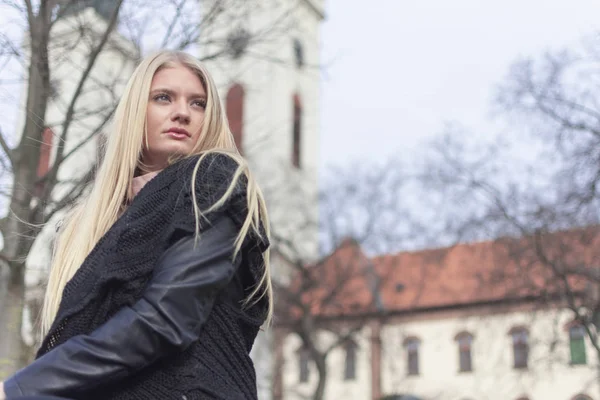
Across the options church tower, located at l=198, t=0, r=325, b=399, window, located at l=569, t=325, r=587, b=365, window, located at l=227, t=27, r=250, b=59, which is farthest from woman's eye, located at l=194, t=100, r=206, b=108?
window, located at l=569, t=325, r=587, b=365

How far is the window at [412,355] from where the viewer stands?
41128 mm

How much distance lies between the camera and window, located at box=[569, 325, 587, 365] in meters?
20.6

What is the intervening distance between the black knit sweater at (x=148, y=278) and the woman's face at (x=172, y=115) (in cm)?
19

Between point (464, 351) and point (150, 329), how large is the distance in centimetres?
3983

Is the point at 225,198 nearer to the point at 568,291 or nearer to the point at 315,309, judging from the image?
the point at 568,291

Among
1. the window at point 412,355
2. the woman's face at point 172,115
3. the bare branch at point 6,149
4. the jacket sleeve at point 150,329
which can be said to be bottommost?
the window at point 412,355

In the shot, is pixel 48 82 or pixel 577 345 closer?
pixel 48 82

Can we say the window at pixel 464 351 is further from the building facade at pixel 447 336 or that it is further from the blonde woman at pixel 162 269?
the blonde woman at pixel 162 269

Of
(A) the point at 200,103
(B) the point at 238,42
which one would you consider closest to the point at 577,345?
(B) the point at 238,42

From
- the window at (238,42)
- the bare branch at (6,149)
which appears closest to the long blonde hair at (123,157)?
the bare branch at (6,149)

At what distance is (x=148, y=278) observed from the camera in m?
1.95

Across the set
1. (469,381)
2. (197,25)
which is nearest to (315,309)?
(469,381)

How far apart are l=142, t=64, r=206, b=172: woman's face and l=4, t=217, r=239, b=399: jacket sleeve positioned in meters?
0.42

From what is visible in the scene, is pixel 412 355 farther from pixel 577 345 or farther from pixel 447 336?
pixel 577 345
